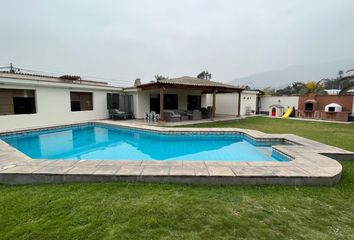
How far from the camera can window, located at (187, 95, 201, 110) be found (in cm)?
1840

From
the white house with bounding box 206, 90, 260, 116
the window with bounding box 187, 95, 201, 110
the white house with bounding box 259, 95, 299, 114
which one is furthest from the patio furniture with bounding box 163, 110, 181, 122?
the white house with bounding box 259, 95, 299, 114

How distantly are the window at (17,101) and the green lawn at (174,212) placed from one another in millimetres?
8681

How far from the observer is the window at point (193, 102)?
60.4 feet

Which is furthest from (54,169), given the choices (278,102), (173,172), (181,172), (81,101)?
(278,102)

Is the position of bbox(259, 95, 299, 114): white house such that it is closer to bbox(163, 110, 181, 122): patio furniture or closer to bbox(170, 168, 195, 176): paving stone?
bbox(163, 110, 181, 122): patio furniture

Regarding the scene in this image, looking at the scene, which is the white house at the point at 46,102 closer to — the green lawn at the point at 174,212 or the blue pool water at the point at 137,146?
the blue pool water at the point at 137,146

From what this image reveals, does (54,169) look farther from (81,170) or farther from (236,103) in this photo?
(236,103)

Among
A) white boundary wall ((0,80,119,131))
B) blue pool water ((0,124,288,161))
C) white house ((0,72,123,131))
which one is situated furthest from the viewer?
white boundary wall ((0,80,119,131))

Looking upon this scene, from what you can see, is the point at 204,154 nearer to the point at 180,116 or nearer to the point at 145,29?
the point at 180,116

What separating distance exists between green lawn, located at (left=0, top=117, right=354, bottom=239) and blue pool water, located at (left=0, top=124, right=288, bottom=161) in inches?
104

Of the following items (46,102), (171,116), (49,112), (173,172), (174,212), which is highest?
(46,102)

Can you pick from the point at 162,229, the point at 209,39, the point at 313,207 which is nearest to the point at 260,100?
the point at 209,39

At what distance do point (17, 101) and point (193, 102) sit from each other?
13.3 meters

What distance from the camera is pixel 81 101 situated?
44.1 ft
